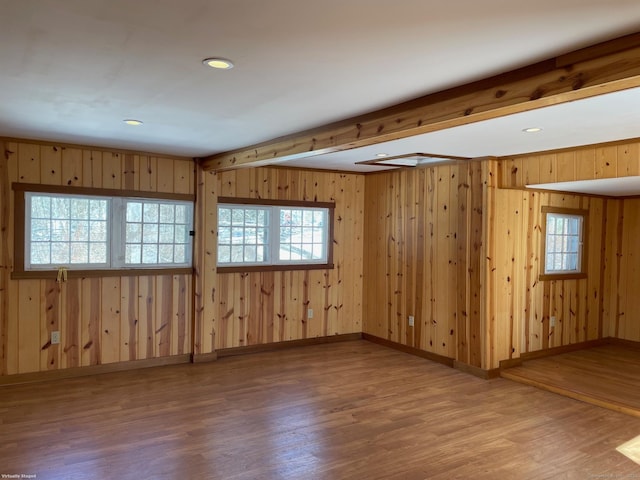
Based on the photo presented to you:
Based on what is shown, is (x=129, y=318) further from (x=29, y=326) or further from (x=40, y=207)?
(x=40, y=207)

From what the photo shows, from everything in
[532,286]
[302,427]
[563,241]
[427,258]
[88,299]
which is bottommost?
[302,427]

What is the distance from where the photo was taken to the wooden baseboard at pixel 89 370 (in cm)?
464

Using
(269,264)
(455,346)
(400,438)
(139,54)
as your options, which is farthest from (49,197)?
(455,346)

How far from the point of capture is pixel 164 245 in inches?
214

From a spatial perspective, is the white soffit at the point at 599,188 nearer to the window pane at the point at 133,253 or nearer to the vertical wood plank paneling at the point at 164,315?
the vertical wood plank paneling at the point at 164,315

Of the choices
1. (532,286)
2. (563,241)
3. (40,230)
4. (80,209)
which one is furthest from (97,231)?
(563,241)

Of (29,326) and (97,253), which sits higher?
(97,253)

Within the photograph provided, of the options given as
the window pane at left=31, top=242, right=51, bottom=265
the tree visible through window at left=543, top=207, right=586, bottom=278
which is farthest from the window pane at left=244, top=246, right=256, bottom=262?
the tree visible through window at left=543, top=207, right=586, bottom=278

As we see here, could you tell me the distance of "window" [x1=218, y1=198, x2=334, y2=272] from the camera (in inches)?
232

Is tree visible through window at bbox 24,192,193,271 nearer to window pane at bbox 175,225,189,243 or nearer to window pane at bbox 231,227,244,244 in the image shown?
window pane at bbox 175,225,189,243

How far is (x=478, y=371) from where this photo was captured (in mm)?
5094

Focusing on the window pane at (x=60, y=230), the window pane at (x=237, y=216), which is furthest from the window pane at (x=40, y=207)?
the window pane at (x=237, y=216)

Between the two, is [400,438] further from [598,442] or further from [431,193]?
[431,193]

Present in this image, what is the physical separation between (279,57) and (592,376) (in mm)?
4801
